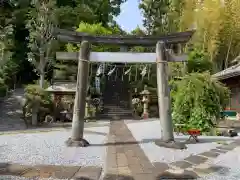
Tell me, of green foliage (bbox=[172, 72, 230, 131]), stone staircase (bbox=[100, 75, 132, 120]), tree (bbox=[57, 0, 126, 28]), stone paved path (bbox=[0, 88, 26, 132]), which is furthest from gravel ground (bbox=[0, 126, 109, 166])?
tree (bbox=[57, 0, 126, 28])

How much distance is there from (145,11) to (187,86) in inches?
559

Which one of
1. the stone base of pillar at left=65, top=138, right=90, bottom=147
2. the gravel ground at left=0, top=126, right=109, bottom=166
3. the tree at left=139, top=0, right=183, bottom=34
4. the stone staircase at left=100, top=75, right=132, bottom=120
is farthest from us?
the tree at left=139, top=0, right=183, bottom=34

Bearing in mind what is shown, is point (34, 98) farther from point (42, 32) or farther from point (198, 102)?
point (198, 102)

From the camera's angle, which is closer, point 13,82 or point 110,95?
point 110,95

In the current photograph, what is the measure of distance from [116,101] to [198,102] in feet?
34.7

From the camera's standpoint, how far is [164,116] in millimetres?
7230

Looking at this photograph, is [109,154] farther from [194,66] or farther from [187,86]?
[194,66]

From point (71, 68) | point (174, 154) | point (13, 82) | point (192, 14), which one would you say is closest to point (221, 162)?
point (174, 154)

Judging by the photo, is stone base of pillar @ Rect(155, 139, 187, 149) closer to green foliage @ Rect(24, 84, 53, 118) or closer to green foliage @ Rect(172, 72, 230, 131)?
green foliage @ Rect(172, 72, 230, 131)

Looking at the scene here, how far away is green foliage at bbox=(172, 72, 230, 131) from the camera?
9.62 meters

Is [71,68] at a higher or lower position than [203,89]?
higher

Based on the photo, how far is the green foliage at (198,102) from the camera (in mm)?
9617

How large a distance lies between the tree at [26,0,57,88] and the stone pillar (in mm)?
10157

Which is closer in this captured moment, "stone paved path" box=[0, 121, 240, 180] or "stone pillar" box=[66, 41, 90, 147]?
"stone paved path" box=[0, 121, 240, 180]
